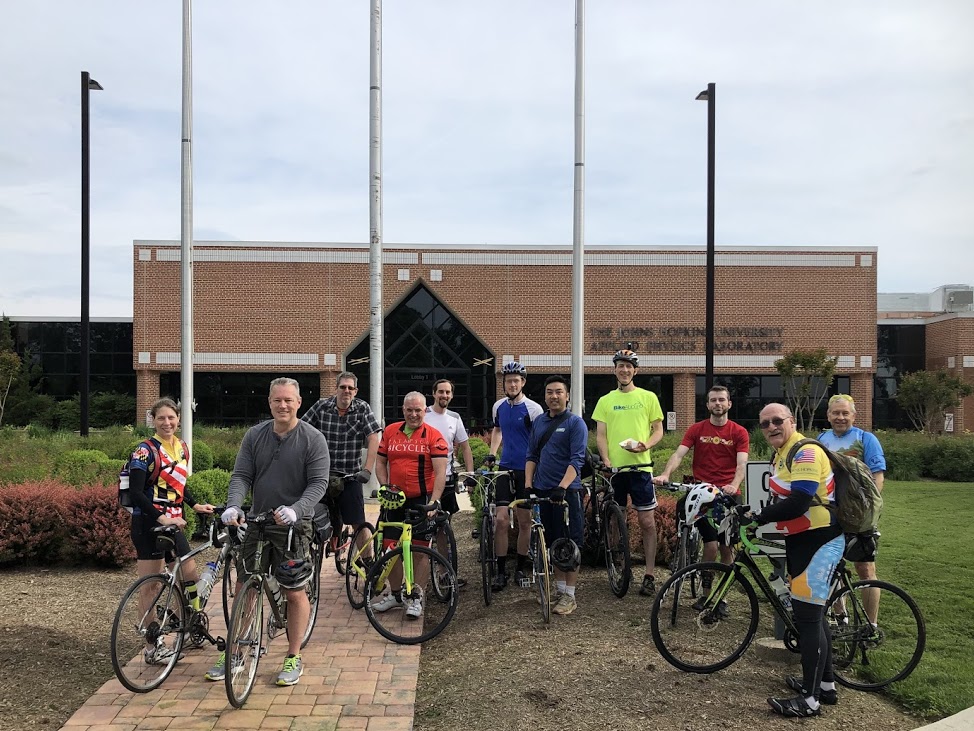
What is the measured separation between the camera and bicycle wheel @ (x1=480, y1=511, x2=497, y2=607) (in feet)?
22.0

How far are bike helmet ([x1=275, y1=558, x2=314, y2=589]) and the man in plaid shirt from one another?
2.00m

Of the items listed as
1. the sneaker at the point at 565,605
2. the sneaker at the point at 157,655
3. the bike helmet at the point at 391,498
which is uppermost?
the bike helmet at the point at 391,498

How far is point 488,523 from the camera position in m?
6.87

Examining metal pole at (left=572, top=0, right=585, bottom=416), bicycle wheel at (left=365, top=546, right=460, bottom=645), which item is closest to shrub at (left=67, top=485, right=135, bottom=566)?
bicycle wheel at (left=365, top=546, right=460, bottom=645)

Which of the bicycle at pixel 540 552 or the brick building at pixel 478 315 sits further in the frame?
the brick building at pixel 478 315

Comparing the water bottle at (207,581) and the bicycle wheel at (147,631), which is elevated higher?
the water bottle at (207,581)

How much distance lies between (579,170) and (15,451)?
11.1 m

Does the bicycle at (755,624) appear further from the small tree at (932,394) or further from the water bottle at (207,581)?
the small tree at (932,394)

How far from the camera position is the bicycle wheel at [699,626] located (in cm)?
513

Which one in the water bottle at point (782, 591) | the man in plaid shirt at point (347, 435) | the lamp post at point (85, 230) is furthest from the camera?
the lamp post at point (85, 230)

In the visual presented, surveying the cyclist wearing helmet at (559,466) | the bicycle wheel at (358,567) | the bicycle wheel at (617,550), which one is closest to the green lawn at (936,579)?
the bicycle wheel at (617,550)

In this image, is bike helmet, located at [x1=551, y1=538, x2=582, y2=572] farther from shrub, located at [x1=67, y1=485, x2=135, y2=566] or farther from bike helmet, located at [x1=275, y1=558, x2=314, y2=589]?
shrub, located at [x1=67, y1=485, x2=135, y2=566]

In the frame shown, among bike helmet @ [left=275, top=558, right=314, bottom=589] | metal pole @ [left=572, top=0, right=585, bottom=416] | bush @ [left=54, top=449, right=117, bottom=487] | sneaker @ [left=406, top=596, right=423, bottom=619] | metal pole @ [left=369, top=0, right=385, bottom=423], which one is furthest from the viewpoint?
metal pole @ [left=572, top=0, right=585, bottom=416]

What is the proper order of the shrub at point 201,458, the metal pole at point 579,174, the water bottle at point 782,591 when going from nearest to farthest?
the water bottle at point 782,591 < the shrub at point 201,458 < the metal pole at point 579,174
